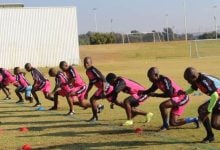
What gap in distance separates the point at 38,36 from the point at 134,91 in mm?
40113

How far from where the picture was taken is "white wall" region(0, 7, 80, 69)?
5075 centimetres

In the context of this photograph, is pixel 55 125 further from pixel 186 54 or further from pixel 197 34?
pixel 197 34

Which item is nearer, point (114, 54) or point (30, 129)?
point (30, 129)

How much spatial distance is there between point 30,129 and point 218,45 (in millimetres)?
53920

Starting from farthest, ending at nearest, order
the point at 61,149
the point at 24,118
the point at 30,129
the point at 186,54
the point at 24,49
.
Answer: the point at 186,54 → the point at 24,49 → the point at 24,118 → the point at 30,129 → the point at 61,149

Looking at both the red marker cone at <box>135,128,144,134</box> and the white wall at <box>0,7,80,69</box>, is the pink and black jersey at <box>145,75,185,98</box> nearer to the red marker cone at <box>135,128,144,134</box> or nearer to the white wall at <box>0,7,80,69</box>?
the red marker cone at <box>135,128,144,134</box>

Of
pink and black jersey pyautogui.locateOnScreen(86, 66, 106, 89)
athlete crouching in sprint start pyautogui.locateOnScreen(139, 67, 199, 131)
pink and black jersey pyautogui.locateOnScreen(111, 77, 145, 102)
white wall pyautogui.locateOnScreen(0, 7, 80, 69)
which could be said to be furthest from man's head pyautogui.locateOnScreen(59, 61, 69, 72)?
white wall pyautogui.locateOnScreen(0, 7, 80, 69)

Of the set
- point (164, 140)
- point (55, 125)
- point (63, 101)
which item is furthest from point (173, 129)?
point (63, 101)

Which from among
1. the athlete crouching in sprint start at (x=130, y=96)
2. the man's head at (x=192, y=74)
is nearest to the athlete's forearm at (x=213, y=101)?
the man's head at (x=192, y=74)

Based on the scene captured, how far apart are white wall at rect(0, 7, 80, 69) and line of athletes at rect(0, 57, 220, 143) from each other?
30.5 m

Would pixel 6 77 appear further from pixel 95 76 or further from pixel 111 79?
pixel 111 79

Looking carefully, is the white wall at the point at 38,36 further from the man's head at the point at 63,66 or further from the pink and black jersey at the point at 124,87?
the pink and black jersey at the point at 124,87

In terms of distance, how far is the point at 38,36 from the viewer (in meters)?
52.6

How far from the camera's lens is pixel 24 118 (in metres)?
15.8
